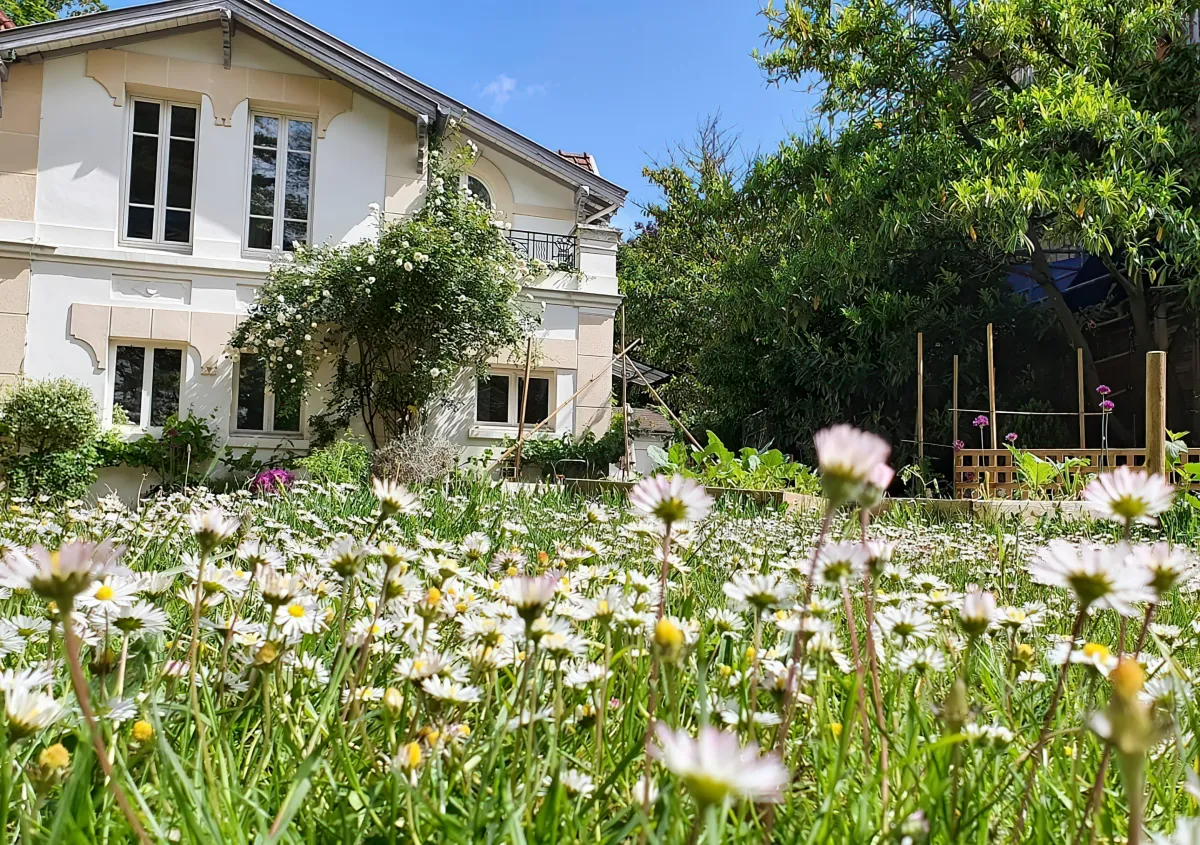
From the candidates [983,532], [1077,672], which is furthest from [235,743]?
[983,532]

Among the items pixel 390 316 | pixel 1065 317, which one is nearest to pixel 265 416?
pixel 390 316

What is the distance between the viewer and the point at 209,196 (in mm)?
10031

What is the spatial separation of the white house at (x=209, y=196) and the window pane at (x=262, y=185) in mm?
26

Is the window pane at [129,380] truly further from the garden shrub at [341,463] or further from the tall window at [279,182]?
the garden shrub at [341,463]

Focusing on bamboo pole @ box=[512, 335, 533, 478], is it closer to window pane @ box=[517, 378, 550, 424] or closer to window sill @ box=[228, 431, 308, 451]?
window pane @ box=[517, 378, 550, 424]

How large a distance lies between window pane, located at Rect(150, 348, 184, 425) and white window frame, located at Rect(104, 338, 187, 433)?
0.03m

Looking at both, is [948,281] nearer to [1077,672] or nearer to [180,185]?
[1077,672]

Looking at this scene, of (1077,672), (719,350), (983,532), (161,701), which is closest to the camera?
(161,701)

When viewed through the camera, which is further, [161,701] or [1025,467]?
[1025,467]

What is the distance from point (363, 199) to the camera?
34.9 feet

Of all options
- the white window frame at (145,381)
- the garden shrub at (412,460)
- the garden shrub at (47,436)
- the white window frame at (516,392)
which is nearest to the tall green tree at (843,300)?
the white window frame at (516,392)

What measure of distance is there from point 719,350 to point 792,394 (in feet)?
4.20

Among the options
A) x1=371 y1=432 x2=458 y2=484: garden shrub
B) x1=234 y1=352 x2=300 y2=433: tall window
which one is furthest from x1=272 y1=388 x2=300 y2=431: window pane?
x1=371 y1=432 x2=458 y2=484: garden shrub

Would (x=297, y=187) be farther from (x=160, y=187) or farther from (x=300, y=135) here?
(x=160, y=187)
